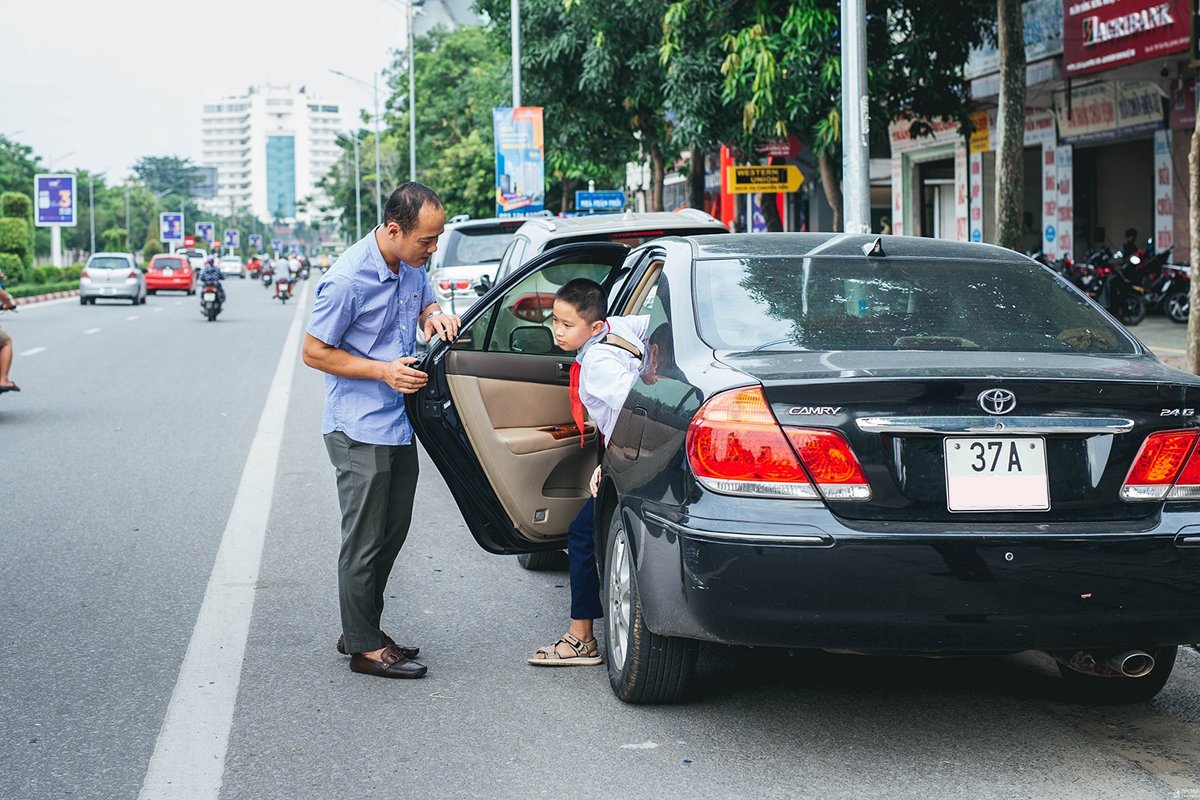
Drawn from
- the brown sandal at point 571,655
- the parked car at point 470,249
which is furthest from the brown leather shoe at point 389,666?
the parked car at point 470,249

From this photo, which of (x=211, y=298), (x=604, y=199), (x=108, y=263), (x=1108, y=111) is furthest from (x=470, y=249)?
(x=108, y=263)

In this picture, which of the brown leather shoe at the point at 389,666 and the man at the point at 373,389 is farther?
the brown leather shoe at the point at 389,666

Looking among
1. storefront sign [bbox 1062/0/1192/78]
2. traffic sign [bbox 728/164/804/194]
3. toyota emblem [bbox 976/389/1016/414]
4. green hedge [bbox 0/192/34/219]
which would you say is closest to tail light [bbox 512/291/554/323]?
toyota emblem [bbox 976/389/1016/414]

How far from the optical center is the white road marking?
164 inches

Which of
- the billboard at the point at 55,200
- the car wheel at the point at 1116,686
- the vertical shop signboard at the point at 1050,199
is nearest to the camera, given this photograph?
the car wheel at the point at 1116,686

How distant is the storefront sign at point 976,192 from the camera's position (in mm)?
26594

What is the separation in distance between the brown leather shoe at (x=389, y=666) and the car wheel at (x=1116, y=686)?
6.92 feet

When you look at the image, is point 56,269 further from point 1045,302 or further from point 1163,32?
point 1045,302

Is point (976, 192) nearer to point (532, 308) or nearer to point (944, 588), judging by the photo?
point (532, 308)

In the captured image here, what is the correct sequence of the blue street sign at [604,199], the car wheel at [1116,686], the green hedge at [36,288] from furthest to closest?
the green hedge at [36,288]
the blue street sign at [604,199]
the car wheel at [1116,686]

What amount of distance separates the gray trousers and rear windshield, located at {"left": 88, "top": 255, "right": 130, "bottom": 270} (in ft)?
129

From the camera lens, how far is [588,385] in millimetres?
5000

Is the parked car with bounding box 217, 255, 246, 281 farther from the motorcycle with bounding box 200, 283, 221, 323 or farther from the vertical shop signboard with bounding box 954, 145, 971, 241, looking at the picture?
the vertical shop signboard with bounding box 954, 145, 971, 241

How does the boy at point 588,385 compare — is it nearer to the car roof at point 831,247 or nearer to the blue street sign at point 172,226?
the car roof at point 831,247
